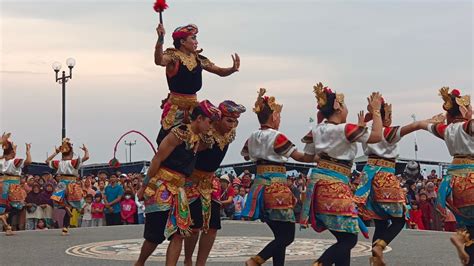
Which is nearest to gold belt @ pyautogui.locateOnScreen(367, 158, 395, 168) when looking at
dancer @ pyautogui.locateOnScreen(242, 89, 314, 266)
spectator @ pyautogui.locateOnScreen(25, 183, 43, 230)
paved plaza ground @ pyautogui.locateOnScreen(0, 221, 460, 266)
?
dancer @ pyautogui.locateOnScreen(242, 89, 314, 266)

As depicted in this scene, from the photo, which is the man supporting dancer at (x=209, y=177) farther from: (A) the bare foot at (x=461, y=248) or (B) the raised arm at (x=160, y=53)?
(A) the bare foot at (x=461, y=248)

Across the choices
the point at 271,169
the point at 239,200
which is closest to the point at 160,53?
the point at 271,169

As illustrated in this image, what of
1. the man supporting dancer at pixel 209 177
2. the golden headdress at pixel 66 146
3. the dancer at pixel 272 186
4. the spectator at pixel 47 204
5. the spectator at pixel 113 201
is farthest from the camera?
the spectator at pixel 47 204

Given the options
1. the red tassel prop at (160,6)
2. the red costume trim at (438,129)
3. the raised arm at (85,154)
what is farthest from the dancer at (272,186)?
the raised arm at (85,154)

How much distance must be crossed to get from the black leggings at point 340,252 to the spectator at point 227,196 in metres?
8.43

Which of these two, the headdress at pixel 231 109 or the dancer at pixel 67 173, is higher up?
the headdress at pixel 231 109

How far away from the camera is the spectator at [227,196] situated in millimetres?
15387

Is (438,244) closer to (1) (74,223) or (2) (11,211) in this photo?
(2) (11,211)

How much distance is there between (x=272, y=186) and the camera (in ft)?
23.7

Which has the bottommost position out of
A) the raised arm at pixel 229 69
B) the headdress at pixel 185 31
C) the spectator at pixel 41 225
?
the spectator at pixel 41 225

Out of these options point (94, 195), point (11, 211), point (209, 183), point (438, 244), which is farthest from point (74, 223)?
point (209, 183)

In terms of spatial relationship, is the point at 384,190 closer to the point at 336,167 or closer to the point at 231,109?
the point at 336,167

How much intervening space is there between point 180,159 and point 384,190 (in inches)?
99.1

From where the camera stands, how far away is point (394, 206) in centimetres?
790
